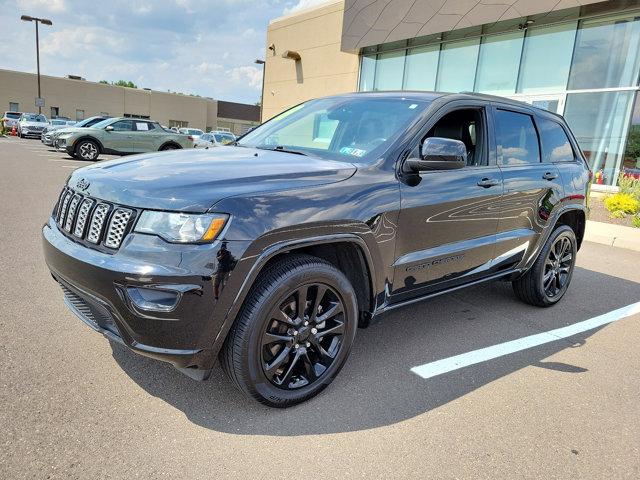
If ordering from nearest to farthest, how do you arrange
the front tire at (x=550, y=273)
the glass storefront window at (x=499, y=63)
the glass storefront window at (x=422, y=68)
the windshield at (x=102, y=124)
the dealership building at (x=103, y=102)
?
the front tire at (x=550, y=273) → the glass storefront window at (x=499, y=63) → the glass storefront window at (x=422, y=68) → the windshield at (x=102, y=124) → the dealership building at (x=103, y=102)

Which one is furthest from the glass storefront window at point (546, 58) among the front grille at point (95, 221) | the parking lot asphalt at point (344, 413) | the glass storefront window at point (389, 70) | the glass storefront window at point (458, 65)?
the front grille at point (95, 221)

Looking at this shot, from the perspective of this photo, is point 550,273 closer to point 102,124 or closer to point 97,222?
point 97,222

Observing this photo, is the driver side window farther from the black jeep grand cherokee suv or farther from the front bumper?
the front bumper

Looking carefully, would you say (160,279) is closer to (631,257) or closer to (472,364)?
(472,364)

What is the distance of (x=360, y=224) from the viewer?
2.76m

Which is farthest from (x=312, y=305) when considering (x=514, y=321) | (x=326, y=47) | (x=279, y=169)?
(x=326, y=47)

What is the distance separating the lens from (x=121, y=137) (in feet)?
56.1

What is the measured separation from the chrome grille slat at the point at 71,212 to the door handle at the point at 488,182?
8.78ft

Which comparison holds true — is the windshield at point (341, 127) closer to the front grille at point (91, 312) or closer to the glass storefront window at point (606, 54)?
the front grille at point (91, 312)

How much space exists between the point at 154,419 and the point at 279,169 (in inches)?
58.3

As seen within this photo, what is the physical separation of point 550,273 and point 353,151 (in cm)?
264

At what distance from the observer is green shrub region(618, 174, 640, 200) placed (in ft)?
36.2

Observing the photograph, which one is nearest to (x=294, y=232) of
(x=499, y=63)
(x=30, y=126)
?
(x=499, y=63)

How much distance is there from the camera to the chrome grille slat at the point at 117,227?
2316mm
